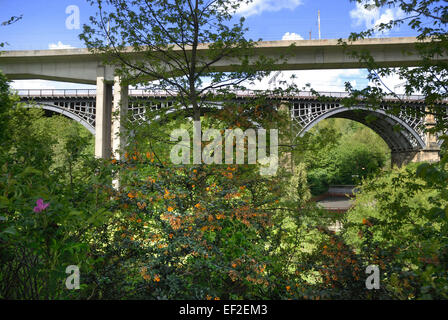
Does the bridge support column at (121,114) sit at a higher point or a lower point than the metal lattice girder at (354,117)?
lower

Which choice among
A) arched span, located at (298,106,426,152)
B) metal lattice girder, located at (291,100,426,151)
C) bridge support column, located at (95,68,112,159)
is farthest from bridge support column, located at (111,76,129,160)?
arched span, located at (298,106,426,152)

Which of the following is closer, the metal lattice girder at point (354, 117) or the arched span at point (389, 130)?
the metal lattice girder at point (354, 117)

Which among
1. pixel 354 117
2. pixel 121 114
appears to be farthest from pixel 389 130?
pixel 121 114

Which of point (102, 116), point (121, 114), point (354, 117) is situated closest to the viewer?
point (121, 114)

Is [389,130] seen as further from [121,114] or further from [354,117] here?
→ [121,114]

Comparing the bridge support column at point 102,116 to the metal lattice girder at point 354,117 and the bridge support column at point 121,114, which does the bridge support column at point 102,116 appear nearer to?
the bridge support column at point 121,114

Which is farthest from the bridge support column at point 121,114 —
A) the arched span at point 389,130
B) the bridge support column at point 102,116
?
the arched span at point 389,130

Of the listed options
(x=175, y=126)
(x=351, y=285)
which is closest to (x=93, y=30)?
(x=175, y=126)

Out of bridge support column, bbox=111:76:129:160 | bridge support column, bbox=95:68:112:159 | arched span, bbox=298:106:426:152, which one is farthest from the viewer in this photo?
arched span, bbox=298:106:426:152

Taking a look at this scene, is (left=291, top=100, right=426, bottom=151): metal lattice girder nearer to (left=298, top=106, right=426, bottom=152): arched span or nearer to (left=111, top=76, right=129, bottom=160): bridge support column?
(left=298, top=106, right=426, bottom=152): arched span

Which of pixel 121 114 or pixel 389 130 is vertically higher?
pixel 389 130
